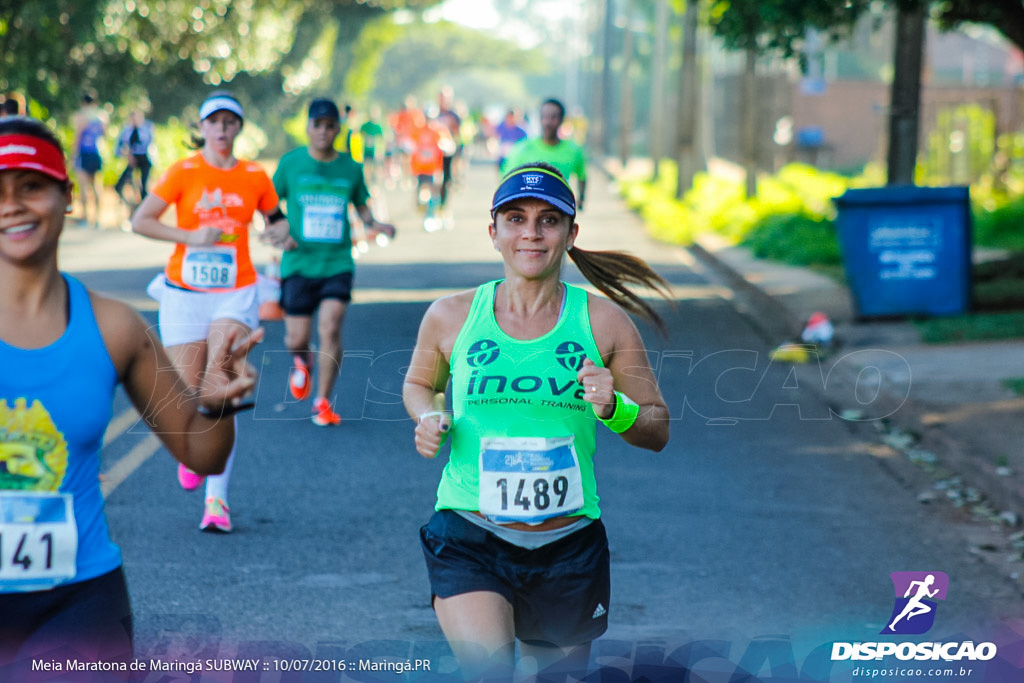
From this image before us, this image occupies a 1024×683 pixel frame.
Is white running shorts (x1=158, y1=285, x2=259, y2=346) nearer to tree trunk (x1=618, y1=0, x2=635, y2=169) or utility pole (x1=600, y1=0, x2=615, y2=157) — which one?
tree trunk (x1=618, y1=0, x2=635, y2=169)

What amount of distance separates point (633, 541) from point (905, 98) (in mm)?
10024

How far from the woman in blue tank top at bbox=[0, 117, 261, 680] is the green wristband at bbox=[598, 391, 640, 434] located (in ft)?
3.42

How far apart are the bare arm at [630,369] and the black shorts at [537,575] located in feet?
1.13

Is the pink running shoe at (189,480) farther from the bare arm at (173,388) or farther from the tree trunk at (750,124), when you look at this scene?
the tree trunk at (750,124)

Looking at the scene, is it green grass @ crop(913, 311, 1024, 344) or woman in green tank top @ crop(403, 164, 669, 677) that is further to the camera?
green grass @ crop(913, 311, 1024, 344)

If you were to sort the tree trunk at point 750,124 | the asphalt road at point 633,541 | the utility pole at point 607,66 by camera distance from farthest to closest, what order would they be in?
the utility pole at point 607,66, the tree trunk at point 750,124, the asphalt road at point 633,541

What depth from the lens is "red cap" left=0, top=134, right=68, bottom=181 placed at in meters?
3.22

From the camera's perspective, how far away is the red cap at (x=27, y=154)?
3223mm

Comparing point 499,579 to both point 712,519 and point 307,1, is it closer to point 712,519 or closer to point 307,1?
point 712,519

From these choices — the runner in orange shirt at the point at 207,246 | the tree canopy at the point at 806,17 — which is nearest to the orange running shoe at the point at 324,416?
the runner in orange shirt at the point at 207,246

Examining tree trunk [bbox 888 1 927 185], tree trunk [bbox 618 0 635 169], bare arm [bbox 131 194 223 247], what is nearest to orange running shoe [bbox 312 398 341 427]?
bare arm [bbox 131 194 223 247]

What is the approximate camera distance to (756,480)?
8391mm

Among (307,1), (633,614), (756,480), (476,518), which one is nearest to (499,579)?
(476,518)

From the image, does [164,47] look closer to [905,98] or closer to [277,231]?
[905,98]
